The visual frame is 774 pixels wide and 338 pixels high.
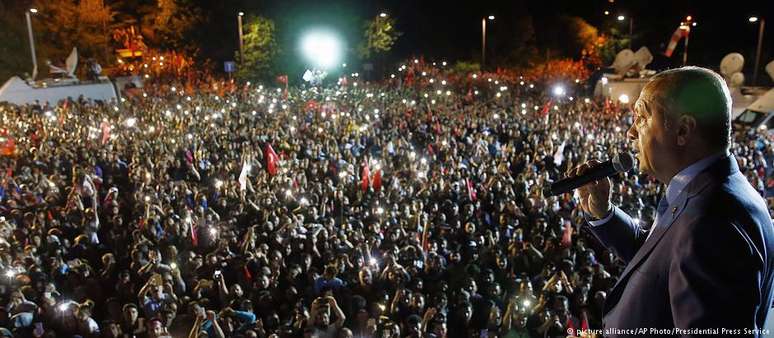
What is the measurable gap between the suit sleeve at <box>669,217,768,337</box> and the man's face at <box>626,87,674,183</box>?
0.29 meters

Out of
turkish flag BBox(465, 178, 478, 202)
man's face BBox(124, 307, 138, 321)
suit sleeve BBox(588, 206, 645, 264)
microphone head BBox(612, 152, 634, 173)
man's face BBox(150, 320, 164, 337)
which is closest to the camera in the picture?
microphone head BBox(612, 152, 634, 173)

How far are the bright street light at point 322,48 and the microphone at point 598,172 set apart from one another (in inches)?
1348

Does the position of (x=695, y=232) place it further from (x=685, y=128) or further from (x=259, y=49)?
(x=259, y=49)

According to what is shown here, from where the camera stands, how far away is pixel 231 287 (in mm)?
6785

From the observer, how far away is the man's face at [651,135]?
5.24 ft

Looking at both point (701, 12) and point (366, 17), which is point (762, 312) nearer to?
point (366, 17)

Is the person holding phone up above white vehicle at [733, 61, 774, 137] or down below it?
below

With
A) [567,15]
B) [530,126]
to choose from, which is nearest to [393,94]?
[530,126]

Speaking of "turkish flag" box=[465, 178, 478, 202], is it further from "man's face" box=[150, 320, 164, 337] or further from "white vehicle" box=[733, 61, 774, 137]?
"white vehicle" box=[733, 61, 774, 137]

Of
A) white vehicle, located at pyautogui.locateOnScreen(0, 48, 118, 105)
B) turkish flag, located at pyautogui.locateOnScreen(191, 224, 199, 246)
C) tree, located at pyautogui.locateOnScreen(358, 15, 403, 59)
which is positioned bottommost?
turkish flag, located at pyautogui.locateOnScreen(191, 224, 199, 246)

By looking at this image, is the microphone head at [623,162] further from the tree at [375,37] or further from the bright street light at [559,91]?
the tree at [375,37]

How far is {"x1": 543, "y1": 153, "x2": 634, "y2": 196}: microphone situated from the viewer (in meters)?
1.95

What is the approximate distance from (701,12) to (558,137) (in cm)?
2691

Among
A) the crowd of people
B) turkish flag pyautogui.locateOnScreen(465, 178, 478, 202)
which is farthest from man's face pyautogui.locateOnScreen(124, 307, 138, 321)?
turkish flag pyautogui.locateOnScreen(465, 178, 478, 202)
